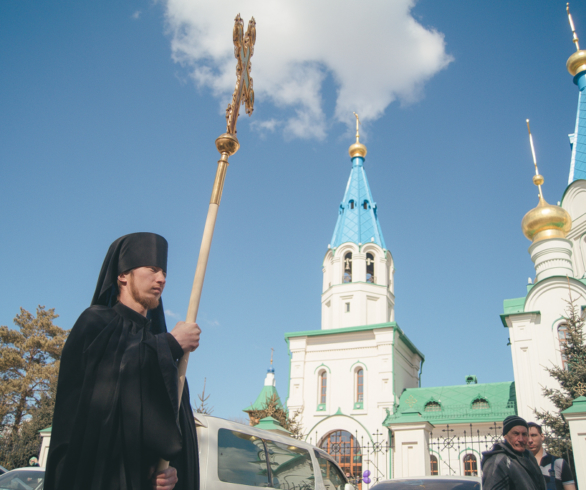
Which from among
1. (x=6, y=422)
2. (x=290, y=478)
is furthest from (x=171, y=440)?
(x=6, y=422)

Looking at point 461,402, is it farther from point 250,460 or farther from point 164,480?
point 164,480

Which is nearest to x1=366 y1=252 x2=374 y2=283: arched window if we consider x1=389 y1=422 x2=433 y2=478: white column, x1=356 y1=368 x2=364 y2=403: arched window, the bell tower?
the bell tower

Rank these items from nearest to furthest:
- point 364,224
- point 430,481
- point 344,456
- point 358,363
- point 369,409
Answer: point 430,481, point 344,456, point 369,409, point 358,363, point 364,224

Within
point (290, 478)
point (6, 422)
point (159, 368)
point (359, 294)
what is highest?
point (359, 294)

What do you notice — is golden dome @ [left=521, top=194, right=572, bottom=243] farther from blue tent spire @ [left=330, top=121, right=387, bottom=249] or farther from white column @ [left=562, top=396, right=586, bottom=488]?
white column @ [left=562, top=396, right=586, bottom=488]

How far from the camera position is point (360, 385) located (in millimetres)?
23391

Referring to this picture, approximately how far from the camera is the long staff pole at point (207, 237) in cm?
204

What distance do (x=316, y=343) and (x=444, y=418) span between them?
281 inches

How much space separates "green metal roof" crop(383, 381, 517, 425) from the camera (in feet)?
68.2

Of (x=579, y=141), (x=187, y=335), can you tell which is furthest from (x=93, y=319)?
(x=579, y=141)

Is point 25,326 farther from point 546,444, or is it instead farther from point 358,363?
point 546,444

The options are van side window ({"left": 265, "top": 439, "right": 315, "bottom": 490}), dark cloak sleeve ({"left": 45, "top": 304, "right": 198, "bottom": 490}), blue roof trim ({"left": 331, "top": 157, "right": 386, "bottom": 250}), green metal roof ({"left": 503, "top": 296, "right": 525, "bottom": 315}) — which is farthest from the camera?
blue roof trim ({"left": 331, "top": 157, "right": 386, "bottom": 250})

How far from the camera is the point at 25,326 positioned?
25.3 m

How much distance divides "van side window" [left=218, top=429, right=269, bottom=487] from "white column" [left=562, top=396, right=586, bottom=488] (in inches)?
229
